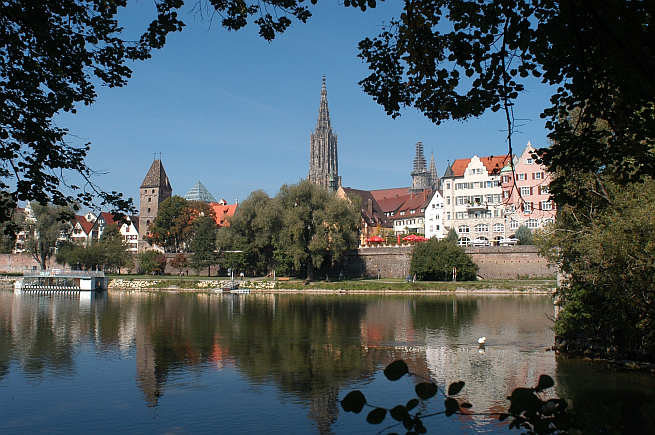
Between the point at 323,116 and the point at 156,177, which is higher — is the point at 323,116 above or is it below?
above

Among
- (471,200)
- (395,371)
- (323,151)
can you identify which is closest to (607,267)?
(395,371)

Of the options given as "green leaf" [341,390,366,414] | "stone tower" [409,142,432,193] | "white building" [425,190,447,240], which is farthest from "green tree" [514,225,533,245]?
"stone tower" [409,142,432,193]

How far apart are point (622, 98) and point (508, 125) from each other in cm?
135

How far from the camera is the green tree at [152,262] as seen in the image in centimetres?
7538

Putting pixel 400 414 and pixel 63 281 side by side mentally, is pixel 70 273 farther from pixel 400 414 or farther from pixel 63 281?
pixel 400 414

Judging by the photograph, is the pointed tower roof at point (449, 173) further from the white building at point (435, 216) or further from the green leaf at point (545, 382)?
the green leaf at point (545, 382)

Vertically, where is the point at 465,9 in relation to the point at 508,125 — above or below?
above

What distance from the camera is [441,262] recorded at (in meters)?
55.7

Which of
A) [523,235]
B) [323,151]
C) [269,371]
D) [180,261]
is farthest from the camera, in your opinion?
[323,151]

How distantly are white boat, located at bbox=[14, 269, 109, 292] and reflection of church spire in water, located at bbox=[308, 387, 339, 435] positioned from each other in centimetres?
4737

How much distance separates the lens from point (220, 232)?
220ft

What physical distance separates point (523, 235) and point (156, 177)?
5984 cm

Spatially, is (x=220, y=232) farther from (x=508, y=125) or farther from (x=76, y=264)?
(x=508, y=125)

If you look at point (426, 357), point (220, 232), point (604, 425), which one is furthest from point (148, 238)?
point (604, 425)
